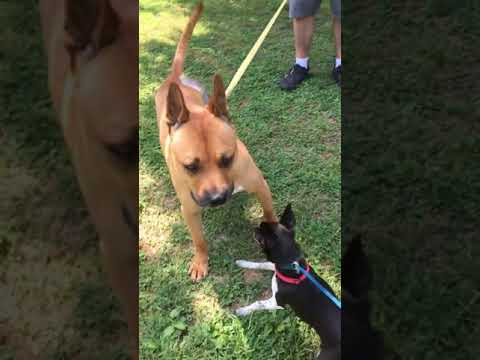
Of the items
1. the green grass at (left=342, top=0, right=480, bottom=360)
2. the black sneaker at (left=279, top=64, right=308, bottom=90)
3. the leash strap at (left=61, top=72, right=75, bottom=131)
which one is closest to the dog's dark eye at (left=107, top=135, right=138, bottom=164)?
the leash strap at (left=61, top=72, right=75, bottom=131)

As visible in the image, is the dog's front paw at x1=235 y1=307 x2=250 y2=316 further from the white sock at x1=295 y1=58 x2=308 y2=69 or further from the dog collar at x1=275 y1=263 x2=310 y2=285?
the white sock at x1=295 y1=58 x2=308 y2=69

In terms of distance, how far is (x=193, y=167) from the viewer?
5.74 feet

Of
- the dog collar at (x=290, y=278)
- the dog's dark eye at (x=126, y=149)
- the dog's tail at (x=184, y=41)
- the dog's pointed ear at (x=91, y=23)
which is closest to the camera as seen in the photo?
the dog's pointed ear at (x=91, y=23)

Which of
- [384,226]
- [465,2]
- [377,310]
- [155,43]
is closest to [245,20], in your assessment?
[155,43]

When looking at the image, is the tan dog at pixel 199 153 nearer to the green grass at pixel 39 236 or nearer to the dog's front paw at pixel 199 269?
the dog's front paw at pixel 199 269

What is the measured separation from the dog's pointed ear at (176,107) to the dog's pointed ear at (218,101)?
0.09 m

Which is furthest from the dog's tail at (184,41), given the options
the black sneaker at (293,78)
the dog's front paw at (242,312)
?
the dog's front paw at (242,312)

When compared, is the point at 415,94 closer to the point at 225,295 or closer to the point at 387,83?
the point at 387,83

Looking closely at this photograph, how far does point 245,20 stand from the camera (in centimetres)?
208

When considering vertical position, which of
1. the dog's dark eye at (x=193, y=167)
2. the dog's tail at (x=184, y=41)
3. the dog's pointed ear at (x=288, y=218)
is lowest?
the dog's pointed ear at (x=288, y=218)

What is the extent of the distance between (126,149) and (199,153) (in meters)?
0.53

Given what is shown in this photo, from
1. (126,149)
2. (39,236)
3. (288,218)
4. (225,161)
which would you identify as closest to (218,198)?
(225,161)

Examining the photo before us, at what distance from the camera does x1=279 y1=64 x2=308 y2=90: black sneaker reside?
2102mm

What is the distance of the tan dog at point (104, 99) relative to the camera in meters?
1.12
